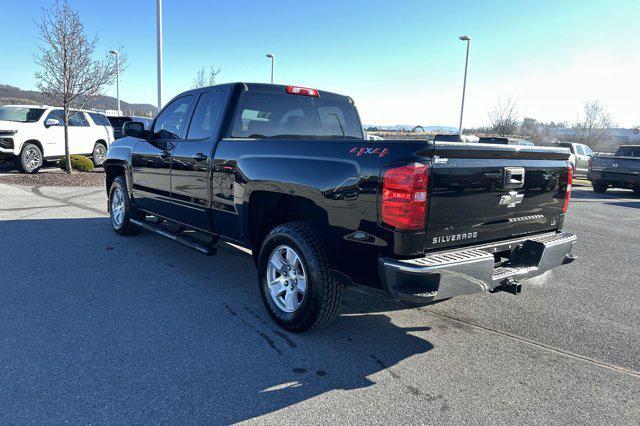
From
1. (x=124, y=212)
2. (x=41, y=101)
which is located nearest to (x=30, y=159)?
(x=124, y=212)

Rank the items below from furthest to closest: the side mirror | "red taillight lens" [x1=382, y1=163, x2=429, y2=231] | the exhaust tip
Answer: the side mirror, the exhaust tip, "red taillight lens" [x1=382, y1=163, x2=429, y2=231]

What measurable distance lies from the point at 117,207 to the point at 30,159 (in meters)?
8.76

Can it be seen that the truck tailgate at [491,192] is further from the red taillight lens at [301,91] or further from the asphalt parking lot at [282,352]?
the red taillight lens at [301,91]

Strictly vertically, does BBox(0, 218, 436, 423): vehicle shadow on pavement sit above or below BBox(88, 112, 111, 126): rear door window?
below

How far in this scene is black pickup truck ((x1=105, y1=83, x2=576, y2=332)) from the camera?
9.25ft

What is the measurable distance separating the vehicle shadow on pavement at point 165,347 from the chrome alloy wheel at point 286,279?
245 millimetres

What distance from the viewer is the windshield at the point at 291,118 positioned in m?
4.48

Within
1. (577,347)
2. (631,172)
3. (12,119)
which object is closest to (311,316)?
(577,347)

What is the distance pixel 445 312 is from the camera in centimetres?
418

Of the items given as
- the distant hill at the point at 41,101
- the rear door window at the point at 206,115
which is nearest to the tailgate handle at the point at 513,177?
the rear door window at the point at 206,115

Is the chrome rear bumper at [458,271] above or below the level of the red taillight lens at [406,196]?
below

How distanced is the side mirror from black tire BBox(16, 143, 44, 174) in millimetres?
9815

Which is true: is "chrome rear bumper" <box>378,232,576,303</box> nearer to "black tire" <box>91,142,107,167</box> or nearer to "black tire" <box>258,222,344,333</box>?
"black tire" <box>258,222,344,333</box>

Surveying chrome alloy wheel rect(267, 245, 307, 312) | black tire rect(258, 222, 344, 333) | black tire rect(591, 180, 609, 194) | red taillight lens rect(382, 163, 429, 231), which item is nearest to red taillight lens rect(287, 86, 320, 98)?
black tire rect(258, 222, 344, 333)
